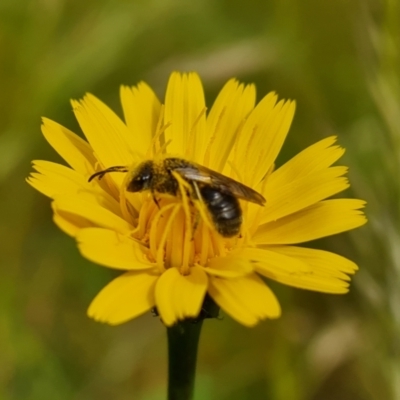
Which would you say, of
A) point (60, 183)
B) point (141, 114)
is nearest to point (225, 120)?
point (141, 114)

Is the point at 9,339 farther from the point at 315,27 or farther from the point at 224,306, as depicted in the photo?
the point at 315,27

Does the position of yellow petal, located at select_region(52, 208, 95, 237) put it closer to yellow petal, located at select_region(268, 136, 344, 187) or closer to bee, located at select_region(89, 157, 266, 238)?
bee, located at select_region(89, 157, 266, 238)

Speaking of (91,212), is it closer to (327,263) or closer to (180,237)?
(180,237)

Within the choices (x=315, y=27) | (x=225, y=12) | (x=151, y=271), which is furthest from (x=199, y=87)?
(x=225, y=12)

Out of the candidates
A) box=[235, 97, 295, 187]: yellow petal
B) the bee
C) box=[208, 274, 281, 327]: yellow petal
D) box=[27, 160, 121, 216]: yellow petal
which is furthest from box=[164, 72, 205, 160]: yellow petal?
box=[208, 274, 281, 327]: yellow petal

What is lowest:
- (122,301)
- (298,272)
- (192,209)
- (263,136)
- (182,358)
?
(182,358)

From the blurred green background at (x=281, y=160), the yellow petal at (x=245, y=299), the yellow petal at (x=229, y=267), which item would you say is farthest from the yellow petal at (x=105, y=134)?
the blurred green background at (x=281, y=160)
